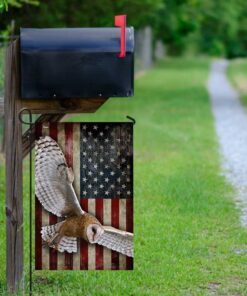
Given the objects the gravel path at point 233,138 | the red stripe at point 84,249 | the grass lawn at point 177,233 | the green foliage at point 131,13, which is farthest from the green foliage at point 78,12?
the red stripe at point 84,249

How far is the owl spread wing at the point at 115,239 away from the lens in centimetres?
634

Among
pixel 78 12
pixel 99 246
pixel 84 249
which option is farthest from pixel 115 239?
pixel 78 12

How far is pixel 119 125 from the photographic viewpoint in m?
6.30

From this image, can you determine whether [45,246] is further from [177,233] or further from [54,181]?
[177,233]

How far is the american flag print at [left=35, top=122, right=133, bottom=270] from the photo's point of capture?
6316 mm

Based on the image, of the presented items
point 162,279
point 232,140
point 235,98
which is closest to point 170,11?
point 235,98

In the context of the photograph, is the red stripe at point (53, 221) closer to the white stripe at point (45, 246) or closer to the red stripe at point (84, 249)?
Result: the white stripe at point (45, 246)

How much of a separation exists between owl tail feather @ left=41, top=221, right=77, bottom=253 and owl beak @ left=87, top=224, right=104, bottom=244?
116 mm

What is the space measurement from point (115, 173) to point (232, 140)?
38.2 feet

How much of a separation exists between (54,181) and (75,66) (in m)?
0.78

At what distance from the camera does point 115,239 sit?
6.34m

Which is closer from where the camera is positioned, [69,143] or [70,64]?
[70,64]

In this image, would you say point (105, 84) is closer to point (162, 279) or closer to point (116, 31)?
point (116, 31)

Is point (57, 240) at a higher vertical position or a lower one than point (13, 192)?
lower
